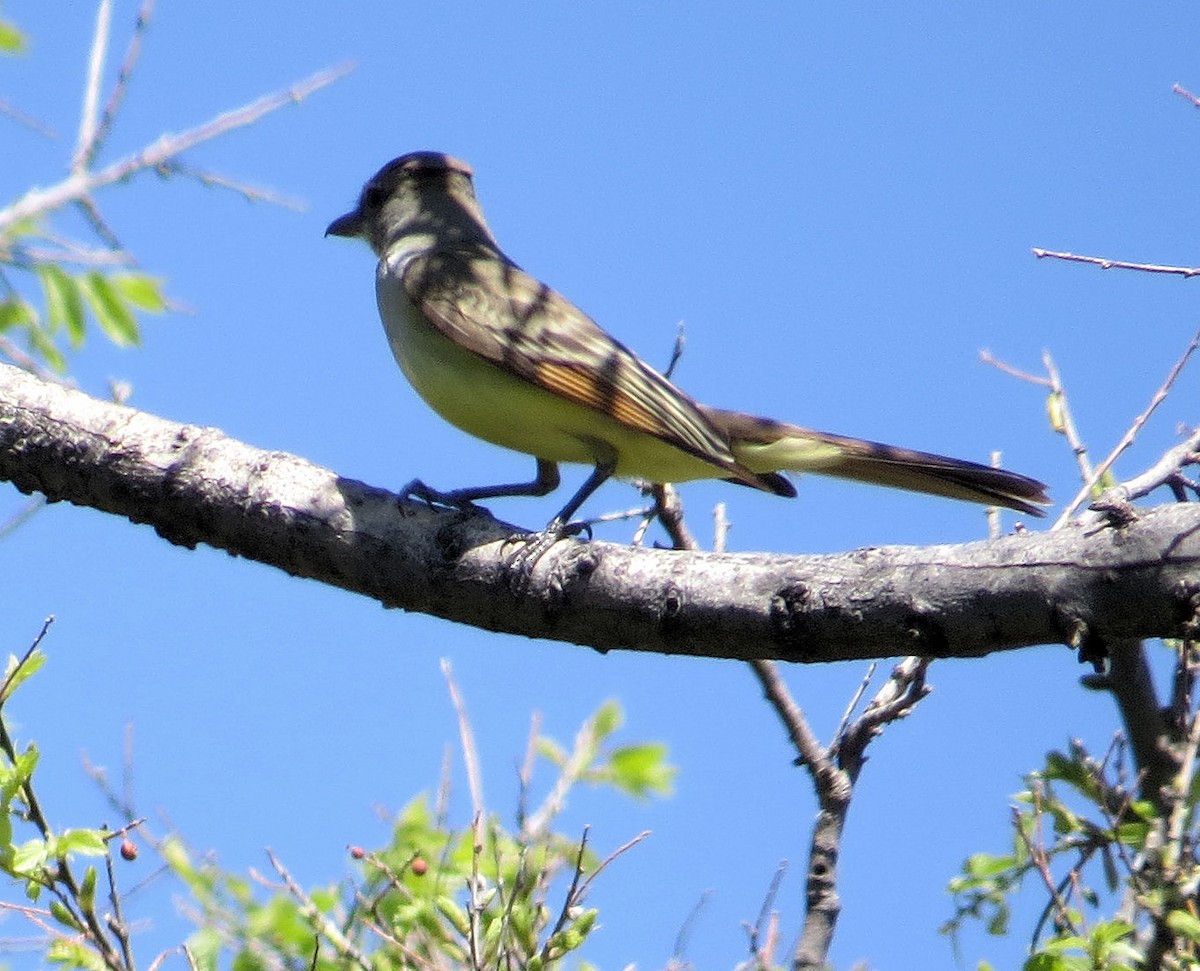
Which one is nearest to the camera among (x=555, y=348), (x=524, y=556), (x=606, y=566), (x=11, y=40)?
(x=11, y=40)

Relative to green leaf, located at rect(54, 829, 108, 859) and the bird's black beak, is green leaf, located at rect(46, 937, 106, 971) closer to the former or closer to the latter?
green leaf, located at rect(54, 829, 108, 859)

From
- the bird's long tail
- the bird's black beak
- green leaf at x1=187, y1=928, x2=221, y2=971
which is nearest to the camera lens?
green leaf at x1=187, y1=928, x2=221, y2=971

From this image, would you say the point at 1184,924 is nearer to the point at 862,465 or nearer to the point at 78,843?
the point at 862,465

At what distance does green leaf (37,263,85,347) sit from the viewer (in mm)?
3305

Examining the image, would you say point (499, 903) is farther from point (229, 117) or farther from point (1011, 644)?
point (229, 117)

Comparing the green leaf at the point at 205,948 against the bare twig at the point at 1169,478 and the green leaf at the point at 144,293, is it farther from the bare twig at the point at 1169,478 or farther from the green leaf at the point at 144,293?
the bare twig at the point at 1169,478

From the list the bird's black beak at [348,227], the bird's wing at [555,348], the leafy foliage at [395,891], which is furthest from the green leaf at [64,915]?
the bird's black beak at [348,227]

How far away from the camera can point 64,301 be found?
3338 mm

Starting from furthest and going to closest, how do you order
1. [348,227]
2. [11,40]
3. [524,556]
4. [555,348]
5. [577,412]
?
[348,227]
[555,348]
[577,412]
[524,556]
[11,40]

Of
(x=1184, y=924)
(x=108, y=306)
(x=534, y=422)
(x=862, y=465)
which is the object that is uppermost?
(x=862, y=465)

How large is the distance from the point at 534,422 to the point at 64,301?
7.67ft

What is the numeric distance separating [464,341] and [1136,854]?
2.91 m

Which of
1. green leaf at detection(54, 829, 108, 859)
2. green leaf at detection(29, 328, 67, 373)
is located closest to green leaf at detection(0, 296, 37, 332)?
green leaf at detection(29, 328, 67, 373)

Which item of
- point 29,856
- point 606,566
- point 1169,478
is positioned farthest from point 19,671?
point 1169,478
